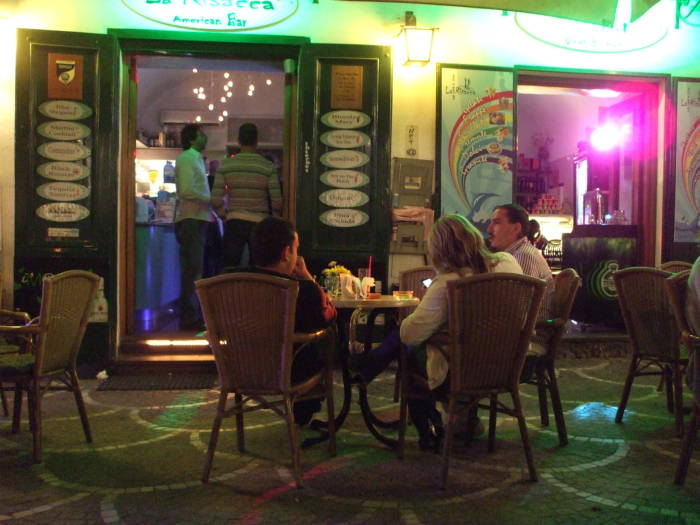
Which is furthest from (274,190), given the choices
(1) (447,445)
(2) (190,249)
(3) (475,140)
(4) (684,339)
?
(4) (684,339)

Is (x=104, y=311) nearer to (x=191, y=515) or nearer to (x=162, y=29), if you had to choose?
(x=162, y=29)

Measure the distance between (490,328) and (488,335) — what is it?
0.11 feet

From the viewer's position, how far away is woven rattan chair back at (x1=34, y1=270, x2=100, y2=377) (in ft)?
10.6

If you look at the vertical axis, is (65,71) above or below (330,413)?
above

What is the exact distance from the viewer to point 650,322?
12.5 feet

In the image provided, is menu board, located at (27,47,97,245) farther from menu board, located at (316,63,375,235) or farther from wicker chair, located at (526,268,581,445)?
wicker chair, located at (526,268,581,445)

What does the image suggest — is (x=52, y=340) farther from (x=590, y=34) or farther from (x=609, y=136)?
(x=609, y=136)

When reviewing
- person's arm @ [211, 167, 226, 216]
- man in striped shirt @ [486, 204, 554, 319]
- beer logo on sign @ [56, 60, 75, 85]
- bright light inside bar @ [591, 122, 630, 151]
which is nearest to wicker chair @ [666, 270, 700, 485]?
man in striped shirt @ [486, 204, 554, 319]

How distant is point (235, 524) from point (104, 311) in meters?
3.31

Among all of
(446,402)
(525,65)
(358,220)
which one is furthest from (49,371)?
(525,65)

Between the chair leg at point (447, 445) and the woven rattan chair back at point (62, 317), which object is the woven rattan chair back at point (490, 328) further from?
the woven rattan chair back at point (62, 317)

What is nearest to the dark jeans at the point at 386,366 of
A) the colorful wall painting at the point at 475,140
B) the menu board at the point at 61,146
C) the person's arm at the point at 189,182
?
the colorful wall painting at the point at 475,140

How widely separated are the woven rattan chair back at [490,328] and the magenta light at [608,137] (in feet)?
17.6

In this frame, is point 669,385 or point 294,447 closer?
point 294,447
